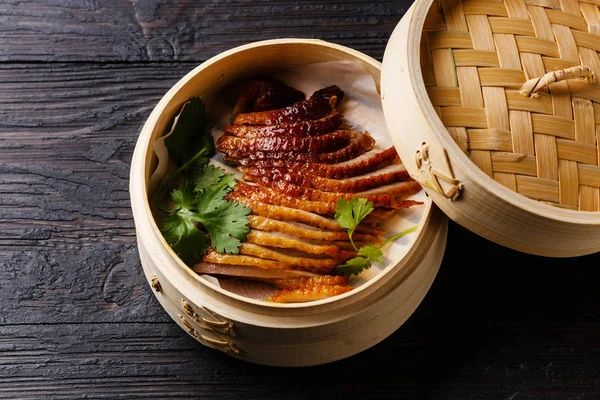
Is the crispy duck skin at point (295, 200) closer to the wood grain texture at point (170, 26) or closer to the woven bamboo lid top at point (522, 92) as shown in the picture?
the woven bamboo lid top at point (522, 92)

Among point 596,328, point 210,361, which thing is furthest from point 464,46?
point 210,361

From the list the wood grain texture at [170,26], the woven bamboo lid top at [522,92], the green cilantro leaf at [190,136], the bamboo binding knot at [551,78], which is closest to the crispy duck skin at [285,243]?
the green cilantro leaf at [190,136]

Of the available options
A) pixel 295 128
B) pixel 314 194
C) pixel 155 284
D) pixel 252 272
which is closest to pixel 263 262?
pixel 252 272

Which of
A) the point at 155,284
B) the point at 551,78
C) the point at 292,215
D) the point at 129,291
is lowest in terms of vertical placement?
the point at 129,291

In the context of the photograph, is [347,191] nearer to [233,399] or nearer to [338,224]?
[338,224]

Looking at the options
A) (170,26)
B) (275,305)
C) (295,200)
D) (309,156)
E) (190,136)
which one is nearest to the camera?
(275,305)

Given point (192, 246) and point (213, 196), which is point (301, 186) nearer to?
point (213, 196)

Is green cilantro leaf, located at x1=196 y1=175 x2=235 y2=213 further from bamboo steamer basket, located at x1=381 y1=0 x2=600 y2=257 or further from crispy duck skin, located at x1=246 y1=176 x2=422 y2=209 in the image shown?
bamboo steamer basket, located at x1=381 y1=0 x2=600 y2=257
